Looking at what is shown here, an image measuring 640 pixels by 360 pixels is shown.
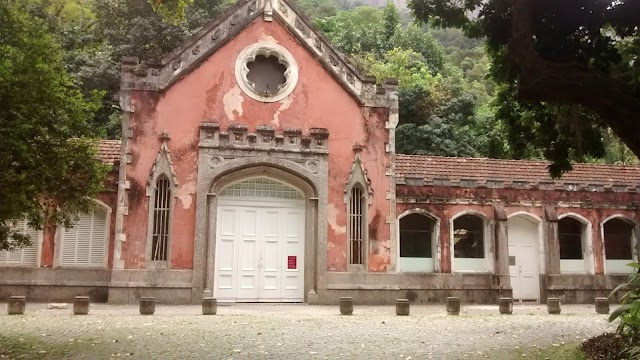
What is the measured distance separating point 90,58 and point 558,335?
1012 inches

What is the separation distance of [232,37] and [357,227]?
22.3 ft

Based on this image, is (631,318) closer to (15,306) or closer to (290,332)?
(290,332)

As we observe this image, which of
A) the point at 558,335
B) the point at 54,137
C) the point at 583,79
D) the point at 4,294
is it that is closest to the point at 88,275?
the point at 4,294

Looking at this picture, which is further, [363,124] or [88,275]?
[363,124]

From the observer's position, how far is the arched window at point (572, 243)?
66.5 feet

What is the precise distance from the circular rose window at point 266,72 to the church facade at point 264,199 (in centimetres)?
4

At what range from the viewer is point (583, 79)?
25.5 ft

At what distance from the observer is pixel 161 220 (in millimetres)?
16516

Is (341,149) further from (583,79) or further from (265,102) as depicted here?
(583,79)

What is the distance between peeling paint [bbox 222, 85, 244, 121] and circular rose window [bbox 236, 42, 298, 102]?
23 cm

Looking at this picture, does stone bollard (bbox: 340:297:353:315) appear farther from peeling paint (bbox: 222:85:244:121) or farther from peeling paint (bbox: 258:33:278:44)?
peeling paint (bbox: 258:33:278:44)

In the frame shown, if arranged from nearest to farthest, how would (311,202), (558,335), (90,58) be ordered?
(558,335), (311,202), (90,58)

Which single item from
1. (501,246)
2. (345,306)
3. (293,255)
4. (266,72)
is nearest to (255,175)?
(293,255)

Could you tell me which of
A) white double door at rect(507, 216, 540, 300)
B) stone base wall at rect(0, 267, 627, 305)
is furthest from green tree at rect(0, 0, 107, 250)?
white double door at rect(507, 216, 540, 300)
